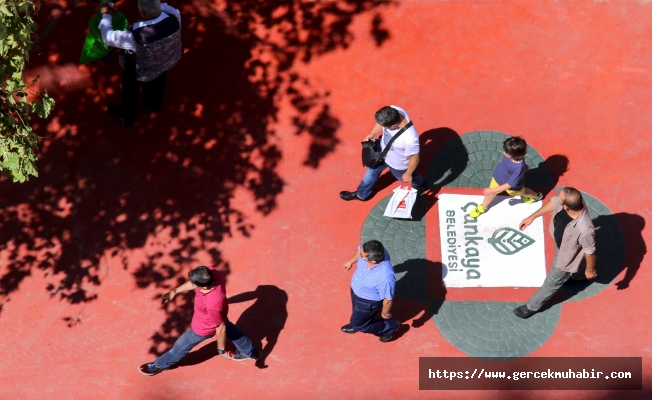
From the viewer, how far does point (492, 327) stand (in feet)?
25.7

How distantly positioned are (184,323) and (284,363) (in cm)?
143

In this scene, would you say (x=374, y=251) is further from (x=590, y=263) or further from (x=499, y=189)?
(x=590, y=263)

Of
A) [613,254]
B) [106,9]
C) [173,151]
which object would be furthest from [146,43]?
[613,254]

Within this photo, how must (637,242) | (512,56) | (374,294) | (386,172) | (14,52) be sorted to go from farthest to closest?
(512,56) → (386,172) → (637,242) → (374,294) → (14,52)

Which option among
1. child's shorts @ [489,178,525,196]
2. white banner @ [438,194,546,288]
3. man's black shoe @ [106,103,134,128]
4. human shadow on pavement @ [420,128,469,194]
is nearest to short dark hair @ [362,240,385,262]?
white banner @ [438,194,546,288]

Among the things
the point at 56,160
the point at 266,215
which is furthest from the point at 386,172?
the point at 56,160

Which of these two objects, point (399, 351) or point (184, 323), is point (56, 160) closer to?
point (184, 323)

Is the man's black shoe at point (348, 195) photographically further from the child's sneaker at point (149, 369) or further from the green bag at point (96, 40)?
the green bag at point (96, 40)

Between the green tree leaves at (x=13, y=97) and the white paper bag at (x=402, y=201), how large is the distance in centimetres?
432

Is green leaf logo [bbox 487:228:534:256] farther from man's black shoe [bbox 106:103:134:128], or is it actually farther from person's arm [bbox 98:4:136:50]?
man's black shoe [bbox 106:103:134:128]

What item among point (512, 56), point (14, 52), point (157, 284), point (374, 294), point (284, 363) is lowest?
point (284, 363)

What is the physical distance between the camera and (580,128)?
9000 mm

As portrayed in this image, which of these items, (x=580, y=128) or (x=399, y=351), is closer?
(x=399, y=351)

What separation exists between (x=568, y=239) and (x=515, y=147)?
4.04 ft
